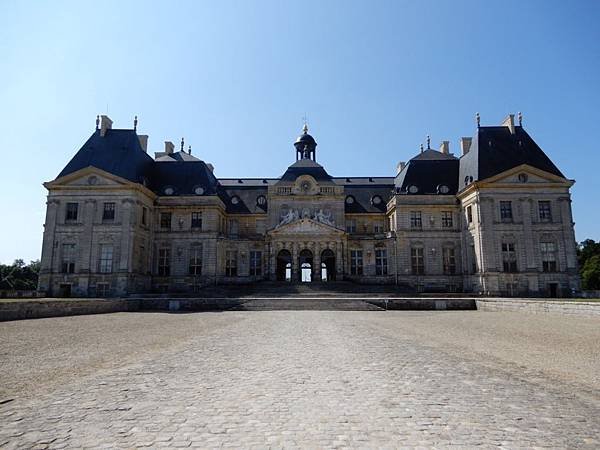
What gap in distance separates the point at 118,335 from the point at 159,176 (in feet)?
128

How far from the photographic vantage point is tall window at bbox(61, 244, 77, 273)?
42.3 metres

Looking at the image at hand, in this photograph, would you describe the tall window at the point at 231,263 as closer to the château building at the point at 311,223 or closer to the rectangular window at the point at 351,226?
the château building at the point at 311,223

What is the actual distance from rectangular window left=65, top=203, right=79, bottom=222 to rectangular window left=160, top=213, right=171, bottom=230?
A: 28.7 feet

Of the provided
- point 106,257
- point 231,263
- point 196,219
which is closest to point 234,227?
point 231,263

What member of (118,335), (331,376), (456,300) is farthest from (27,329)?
(456,300)

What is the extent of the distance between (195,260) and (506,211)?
3294 cm

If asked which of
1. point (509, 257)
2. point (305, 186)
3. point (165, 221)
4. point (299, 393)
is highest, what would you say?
point (305, 186)

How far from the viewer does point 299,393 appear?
21.8 feet

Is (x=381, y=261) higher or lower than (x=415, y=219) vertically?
lower

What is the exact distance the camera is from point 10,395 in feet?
21.7

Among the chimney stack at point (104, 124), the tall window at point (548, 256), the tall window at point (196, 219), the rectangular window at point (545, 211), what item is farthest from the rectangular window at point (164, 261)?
the rectangular window at point (545, 211)

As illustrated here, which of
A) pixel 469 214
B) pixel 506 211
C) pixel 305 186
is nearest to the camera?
pixel 506 211

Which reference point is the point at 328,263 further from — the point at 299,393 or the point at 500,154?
the point at 299,393

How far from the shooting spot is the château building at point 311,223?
138 ft
